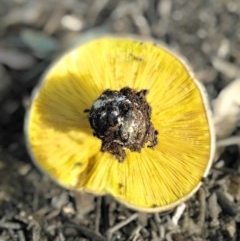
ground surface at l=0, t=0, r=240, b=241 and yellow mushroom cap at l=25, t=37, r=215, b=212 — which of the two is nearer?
yellow mushroom cap at l=25, t=37, r=215, b=212

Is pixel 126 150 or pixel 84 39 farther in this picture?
pixel 84 39

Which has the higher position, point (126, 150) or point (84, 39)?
point (84, 39)

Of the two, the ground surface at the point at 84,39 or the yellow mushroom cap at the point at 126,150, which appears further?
the ground surface at the point at 84,39

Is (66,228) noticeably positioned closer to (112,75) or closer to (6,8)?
(112,75)

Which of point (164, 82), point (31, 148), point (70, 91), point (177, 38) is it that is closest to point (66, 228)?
point (31, 148)
